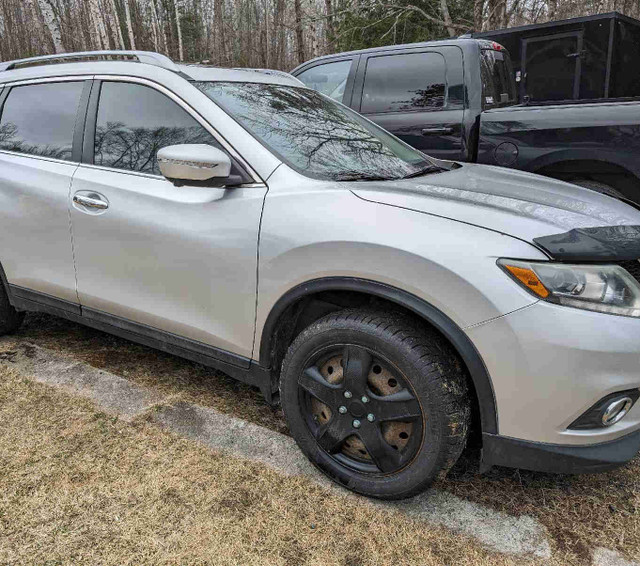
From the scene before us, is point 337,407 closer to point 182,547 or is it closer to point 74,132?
point 182,547

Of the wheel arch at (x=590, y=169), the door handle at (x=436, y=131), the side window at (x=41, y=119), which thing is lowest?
the wheel arch at (x=590, y=169)

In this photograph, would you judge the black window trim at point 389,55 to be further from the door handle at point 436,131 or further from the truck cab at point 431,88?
the door handle at point 436,131

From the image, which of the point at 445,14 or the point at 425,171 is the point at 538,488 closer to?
the point at 425,171

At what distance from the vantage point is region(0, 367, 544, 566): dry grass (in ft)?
6.30

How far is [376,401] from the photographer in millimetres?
2064

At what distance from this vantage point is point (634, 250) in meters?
1.91

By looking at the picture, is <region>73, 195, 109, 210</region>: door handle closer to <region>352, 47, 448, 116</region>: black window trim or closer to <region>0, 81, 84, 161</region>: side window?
<region>0, 81, 84, 161</region>: side window

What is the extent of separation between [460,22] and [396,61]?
11752 mm

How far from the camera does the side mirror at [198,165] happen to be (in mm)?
2238

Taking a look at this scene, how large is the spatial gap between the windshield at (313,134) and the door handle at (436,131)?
196 centimetres

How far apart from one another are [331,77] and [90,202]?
3.78 meters

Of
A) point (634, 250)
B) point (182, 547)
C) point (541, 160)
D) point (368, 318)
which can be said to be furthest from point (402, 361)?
point (541, 160)

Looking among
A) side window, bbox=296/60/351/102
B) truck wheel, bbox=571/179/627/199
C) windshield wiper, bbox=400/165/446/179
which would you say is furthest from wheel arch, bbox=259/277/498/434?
side window, bbox=296/60/351/102

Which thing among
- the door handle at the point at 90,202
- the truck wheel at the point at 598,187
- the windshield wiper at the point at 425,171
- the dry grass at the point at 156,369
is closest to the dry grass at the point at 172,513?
the dry grass at the point at 156,369
